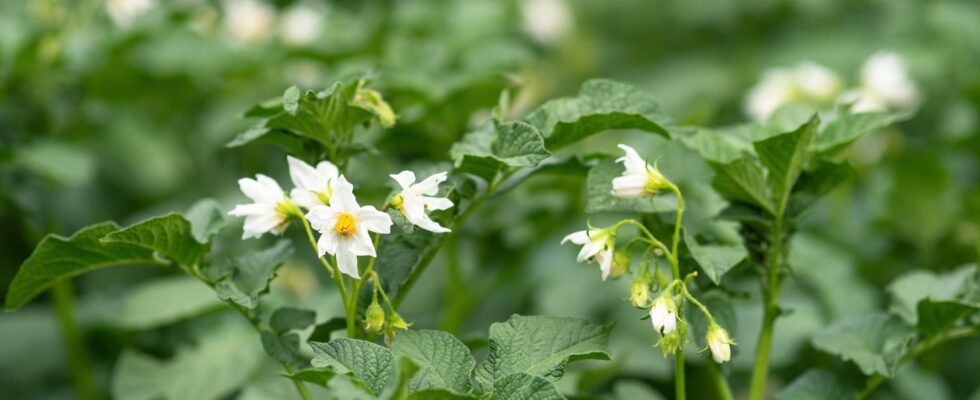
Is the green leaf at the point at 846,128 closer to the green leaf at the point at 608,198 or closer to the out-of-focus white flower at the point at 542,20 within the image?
the green leaf at the point at 608,198

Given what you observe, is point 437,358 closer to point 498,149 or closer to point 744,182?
point 498,149

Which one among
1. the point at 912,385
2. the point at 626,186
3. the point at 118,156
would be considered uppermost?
the point at 626,186

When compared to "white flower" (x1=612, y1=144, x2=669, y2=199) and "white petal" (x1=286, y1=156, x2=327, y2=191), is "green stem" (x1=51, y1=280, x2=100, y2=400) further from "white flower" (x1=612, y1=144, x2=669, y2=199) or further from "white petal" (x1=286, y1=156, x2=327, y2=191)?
"white flower" (x1=612, y1=144, x2=669, y2=199)

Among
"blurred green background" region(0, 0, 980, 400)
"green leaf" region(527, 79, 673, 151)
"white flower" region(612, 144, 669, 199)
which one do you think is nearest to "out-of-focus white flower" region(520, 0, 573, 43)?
"blurred green background" region(0, 0, 980, 400)

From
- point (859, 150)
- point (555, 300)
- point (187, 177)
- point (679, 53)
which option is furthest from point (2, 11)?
point (679, 53)

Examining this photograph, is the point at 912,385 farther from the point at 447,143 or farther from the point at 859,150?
the point at 447,143

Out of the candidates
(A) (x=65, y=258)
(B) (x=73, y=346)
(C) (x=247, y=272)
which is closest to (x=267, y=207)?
(C) (x=247, y=272)
